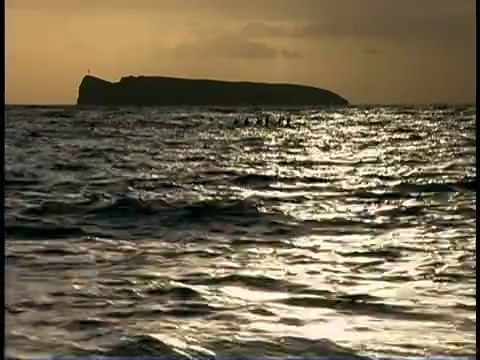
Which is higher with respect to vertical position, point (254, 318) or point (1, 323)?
point (1, 323)

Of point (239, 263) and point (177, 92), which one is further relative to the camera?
point (177, 92)

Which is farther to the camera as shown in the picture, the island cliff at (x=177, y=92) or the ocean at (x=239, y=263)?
the island cliff at (x=177, y=92)

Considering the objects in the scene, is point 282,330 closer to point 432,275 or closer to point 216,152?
point 432,275

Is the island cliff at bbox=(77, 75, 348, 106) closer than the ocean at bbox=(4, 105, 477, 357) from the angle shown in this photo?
No

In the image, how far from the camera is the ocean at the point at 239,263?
3.36 m

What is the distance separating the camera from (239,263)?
541 cm

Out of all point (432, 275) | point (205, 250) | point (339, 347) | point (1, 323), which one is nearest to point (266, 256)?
point (205, 250)

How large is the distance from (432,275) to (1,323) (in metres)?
3.70

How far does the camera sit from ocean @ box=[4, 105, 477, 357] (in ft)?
11.0

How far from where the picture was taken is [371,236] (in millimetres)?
7074

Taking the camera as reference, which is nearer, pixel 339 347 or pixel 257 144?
pixel 339 347

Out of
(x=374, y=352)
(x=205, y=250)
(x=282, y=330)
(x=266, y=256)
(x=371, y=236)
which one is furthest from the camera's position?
(x=371, y=236)

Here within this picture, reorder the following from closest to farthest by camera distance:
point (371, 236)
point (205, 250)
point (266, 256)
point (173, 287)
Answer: point (173, 287) < point (266, 256) < point (205, 250) < point (371, 236)

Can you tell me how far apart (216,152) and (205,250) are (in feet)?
46.3
